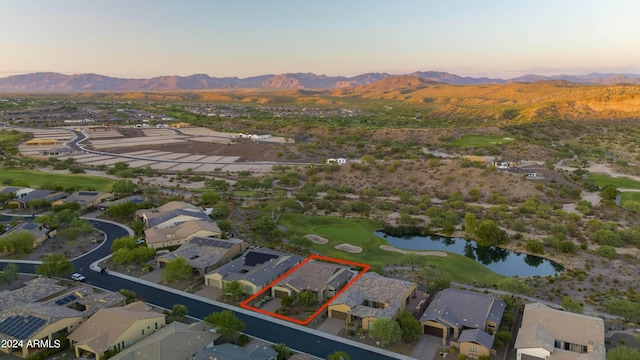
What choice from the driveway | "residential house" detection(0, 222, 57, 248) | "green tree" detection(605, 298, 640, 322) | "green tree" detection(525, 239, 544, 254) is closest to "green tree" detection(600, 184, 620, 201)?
"green tree" detection(525, 239, 544, 254)

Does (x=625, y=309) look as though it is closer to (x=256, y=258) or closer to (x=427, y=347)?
(x=427, y=347)

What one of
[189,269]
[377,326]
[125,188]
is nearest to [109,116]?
[125,188]

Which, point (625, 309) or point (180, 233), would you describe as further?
point (180, 233)

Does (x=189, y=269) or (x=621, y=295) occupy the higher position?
(x=189, y=269)

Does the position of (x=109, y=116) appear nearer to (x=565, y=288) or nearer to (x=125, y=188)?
(x=125, y=188)

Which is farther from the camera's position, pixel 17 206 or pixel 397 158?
pixel 397 158

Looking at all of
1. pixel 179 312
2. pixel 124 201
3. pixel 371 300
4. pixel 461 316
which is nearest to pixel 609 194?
pixel 461 316
